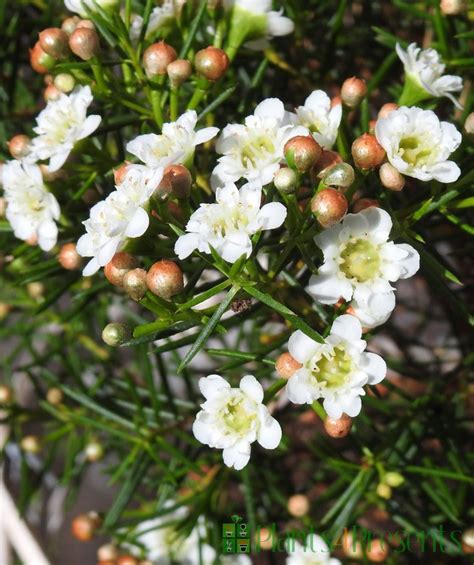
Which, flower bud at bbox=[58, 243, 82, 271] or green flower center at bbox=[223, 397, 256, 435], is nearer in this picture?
green flower center at bbox=[223, 397, 256, 435]

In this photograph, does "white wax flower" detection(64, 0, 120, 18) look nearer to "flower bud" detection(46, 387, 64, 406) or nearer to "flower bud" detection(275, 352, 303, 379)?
"flower bud" detection(275, 352, 303, 379)

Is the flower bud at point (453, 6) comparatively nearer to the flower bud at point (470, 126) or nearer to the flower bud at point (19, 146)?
the flower bud at point (470, 126)

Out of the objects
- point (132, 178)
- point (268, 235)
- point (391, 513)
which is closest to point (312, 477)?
point (391, 513)

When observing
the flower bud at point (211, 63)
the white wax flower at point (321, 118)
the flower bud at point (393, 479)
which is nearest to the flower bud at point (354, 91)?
the white wax flower at point (321, 118)

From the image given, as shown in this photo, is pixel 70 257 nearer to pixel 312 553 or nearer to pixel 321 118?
pixel 321 118

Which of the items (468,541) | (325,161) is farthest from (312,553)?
(325,161)

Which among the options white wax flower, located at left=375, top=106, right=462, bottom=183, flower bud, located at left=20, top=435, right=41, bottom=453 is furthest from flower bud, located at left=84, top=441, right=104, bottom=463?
white wax flower, located at left=375, top=106, right=462, bottom=183

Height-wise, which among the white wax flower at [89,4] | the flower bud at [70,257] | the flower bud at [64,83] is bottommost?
the flower bud at [70,257]
